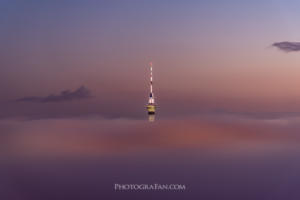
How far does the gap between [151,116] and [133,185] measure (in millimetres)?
735

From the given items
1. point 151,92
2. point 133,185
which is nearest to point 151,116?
point 151,92

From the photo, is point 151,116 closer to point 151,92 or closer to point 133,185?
point 151,92

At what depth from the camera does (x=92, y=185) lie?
Answer: 6270mm

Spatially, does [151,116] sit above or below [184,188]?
above

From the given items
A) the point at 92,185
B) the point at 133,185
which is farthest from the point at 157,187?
the point at 92,185

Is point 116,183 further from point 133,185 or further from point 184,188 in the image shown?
point 184,188

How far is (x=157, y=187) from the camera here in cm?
622

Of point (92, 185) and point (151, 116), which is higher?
point (151, 116)

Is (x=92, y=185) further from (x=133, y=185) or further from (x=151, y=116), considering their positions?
(x=151, y=116)

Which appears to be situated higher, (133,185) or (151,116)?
(151,116)

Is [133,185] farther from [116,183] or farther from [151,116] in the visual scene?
[151,116]

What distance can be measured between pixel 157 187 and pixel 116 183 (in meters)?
0.39

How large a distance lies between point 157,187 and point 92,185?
24.2 inches

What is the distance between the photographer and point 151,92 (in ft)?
21.4
